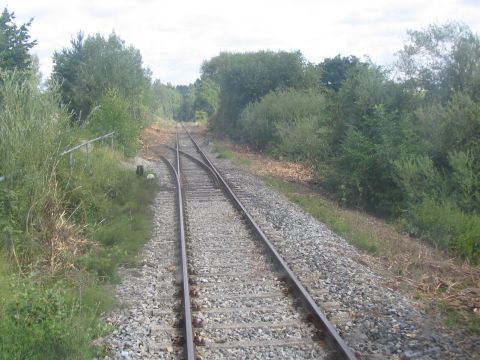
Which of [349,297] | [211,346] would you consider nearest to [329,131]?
[349,297]

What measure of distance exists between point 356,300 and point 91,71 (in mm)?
29021

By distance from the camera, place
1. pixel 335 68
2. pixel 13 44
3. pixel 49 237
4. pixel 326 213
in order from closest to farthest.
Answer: pixel 49 237 < pixel 326 213 < pixel 13 44 < pixel 335 68

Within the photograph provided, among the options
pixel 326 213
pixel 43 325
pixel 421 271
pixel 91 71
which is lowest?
pixel 421 271

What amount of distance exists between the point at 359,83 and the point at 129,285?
14.1 metres

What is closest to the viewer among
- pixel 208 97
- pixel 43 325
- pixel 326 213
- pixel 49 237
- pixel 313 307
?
pixel 43 325

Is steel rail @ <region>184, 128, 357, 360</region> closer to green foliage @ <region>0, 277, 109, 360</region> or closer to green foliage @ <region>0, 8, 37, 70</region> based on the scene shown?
green foliage @ <region>0, 277, 109, 360</region>

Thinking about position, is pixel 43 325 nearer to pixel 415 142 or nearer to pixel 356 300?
pixel 356 300

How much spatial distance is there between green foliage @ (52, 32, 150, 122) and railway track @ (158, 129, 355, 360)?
2146 cm

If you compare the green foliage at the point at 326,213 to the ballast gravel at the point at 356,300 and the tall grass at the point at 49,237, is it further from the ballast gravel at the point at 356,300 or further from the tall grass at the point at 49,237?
the tall grass at the point at 49,237

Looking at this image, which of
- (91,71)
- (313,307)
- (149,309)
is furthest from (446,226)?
(91,71)

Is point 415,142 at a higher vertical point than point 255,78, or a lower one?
lower

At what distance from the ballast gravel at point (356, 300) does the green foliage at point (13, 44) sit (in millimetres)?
18417

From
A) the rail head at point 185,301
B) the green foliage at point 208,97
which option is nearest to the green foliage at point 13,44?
the rail head at point 185,301

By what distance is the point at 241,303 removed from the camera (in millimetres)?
7867
